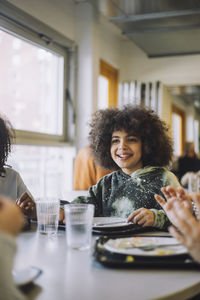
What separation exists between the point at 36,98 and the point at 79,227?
2.48m

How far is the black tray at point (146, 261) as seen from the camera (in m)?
0.76

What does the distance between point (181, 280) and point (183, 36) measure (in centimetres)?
296

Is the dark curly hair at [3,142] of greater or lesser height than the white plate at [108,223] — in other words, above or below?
above

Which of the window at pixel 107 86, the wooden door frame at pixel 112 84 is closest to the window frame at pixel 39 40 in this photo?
the window at pixel 107 86

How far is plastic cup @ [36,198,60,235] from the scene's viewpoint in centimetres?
111

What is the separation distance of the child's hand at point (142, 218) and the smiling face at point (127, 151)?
1.45 feet

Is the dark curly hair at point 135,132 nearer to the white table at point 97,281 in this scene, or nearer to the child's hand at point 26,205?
the child's hand at point 26,205

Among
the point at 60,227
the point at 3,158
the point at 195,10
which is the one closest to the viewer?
the point at 60,227

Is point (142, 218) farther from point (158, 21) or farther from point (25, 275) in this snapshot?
point (158, 21)

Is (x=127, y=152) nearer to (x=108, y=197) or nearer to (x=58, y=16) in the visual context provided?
(x=108, y=197)

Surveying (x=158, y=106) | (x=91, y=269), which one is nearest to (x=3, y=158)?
(x=91, y=269)

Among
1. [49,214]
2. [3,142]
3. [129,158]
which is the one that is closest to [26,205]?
[49,214]

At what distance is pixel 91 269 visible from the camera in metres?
0.76

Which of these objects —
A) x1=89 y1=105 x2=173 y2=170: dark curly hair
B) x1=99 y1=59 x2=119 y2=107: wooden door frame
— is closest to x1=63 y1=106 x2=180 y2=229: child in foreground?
x1=89 y1=105 x2=173 y2=170: dark curly hair
